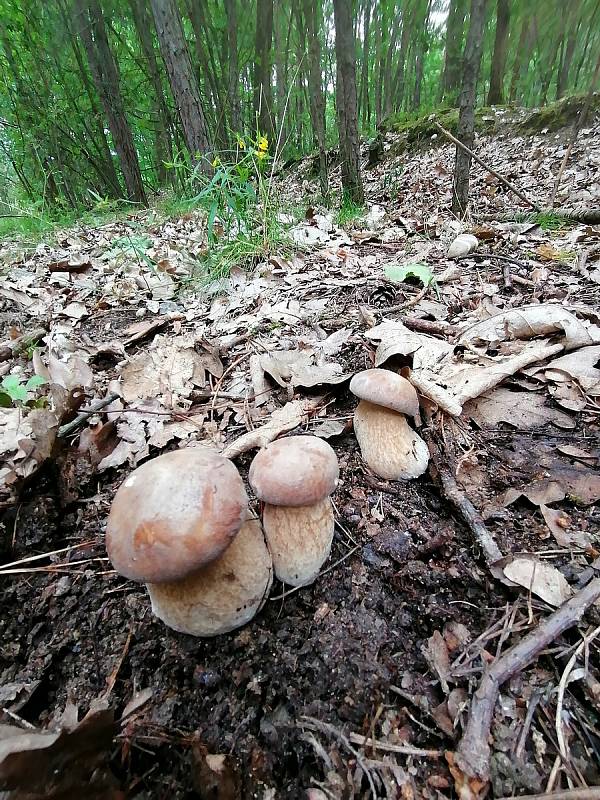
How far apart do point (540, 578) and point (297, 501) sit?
867 mm

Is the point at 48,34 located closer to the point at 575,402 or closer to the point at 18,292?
the point at 18,292

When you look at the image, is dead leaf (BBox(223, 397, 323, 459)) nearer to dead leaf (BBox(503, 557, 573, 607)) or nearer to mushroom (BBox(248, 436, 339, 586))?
mushroom (BBox(248, 436, 339, 586))

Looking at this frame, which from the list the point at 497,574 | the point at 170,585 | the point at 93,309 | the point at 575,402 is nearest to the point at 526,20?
the point at 575,402

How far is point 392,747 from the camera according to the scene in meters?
1.10

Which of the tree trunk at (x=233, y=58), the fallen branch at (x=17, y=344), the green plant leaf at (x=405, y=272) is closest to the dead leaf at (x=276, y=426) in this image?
the green plant leaf at (x=405, y=272)

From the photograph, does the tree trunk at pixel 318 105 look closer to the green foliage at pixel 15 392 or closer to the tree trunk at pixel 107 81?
the tree trunk at pixel 107 81

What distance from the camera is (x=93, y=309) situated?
4.38 m

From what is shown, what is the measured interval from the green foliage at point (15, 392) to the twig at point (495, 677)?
2323 millimetres

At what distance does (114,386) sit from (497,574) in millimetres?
2328

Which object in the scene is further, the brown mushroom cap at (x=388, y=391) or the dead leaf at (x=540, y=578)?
the brown mushroom cap at (x=388, y=391)

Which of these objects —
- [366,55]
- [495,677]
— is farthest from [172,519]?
[366,55]

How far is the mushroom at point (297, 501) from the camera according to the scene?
1.46 m

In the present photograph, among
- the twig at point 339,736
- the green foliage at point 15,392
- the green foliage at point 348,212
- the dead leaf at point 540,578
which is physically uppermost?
the green foliage at point 15,392

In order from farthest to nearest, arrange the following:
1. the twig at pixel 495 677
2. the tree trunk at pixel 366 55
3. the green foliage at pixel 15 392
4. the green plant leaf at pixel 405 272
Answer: the tree trunk at pixel 366 55, the green plant leaf at pixel 405 272, the green foliage at pixel 15 392, the twig at pixel 495 677
